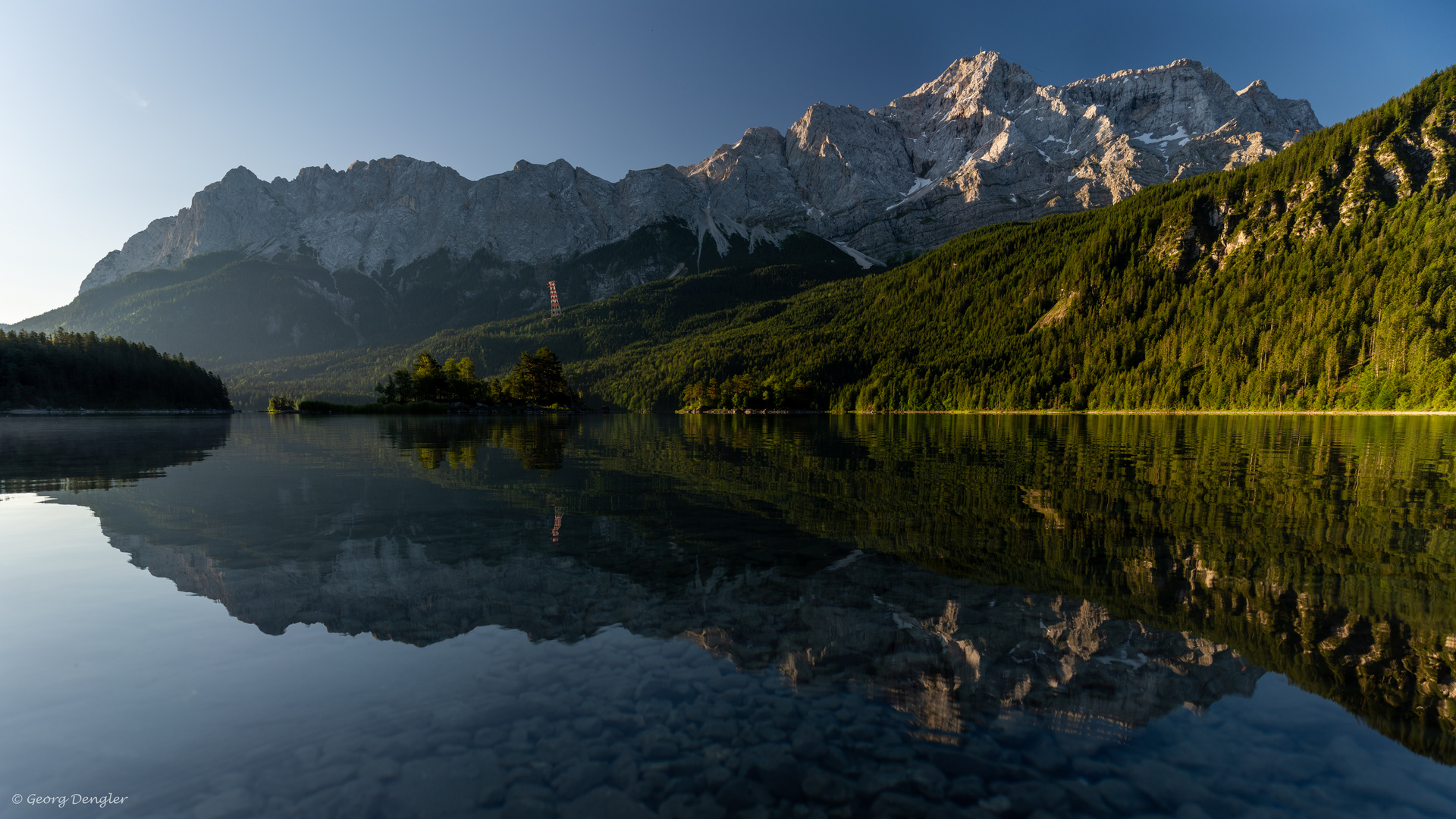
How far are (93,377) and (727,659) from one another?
731 feet

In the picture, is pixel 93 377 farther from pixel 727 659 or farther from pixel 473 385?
pixel 727 659

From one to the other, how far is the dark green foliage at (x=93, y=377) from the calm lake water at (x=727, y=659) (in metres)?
185

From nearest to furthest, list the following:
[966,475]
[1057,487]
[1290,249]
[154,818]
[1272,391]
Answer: [154,818] < [1057,487] < [966,475] < [1272,391] < [1290,249]

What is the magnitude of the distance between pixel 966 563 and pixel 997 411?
18815 centimetres

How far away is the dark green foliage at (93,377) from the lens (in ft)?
439

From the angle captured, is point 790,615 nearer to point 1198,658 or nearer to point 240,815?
point 1198,658

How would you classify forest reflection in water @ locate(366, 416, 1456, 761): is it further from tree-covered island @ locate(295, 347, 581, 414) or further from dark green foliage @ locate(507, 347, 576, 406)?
dark green foliage @ locate(507, 347, 576, 406)

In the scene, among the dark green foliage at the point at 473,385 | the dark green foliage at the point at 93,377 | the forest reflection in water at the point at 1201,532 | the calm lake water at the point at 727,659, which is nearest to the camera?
the calm lake water at the point at 727,659

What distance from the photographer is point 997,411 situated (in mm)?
181875

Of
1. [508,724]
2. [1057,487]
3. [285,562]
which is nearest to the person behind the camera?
[508,724]

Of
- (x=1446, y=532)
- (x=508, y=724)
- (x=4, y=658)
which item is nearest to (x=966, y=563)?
(x=508, y=724)

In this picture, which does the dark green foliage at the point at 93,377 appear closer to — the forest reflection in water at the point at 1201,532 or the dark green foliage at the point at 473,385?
the dark green foliage at the point at 473,385

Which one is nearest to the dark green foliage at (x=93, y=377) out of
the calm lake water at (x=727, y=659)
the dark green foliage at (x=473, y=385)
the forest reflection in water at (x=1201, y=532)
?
the dark green foliage at (x=473, y=385)

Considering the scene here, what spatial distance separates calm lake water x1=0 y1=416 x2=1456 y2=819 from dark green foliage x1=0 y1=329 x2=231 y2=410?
185480mm
